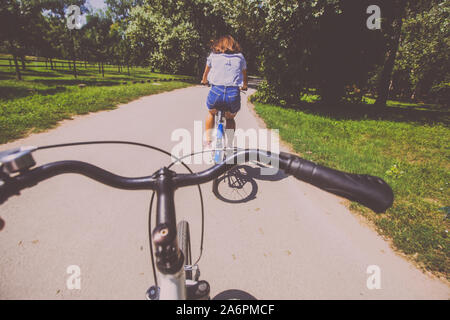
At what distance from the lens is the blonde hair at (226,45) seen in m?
3.83

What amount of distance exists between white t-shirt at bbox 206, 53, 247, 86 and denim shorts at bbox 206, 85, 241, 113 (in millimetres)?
81

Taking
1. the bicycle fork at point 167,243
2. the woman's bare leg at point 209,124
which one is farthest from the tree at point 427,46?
the bicycle fork at point 167,243

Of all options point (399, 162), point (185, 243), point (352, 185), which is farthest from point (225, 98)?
point (399, 162)

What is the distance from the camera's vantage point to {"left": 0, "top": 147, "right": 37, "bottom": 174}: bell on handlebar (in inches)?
32.3

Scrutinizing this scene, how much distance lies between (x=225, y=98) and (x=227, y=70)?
0.45 meters

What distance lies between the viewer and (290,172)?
1.11 meters

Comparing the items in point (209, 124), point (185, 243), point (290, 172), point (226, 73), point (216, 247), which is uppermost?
point (226, 73)

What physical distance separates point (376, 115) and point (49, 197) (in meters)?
14.8

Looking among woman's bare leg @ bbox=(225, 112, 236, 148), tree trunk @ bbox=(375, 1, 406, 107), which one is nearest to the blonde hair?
woman's bare leg @ bbox=(225, 112, 236, 148)

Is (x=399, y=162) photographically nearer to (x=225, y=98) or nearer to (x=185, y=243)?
(x=225, y=98)

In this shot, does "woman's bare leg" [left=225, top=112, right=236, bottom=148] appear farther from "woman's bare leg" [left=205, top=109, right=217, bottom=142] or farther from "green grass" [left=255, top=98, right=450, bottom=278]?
"green grass" [left=255, top=98, right=450, bottom=278]
